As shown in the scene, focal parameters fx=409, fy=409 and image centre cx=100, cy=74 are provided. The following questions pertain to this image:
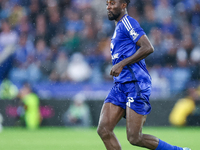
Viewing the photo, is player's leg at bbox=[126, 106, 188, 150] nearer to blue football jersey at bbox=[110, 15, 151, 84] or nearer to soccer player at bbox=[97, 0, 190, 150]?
soccer player at bbox=[97, 0, 190, 150]

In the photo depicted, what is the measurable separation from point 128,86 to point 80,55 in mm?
8534

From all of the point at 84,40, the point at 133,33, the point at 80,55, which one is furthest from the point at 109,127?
the point at 84,40

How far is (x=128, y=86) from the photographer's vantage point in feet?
16.8

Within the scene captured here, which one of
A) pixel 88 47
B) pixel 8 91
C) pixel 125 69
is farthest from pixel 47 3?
pixel 125 69

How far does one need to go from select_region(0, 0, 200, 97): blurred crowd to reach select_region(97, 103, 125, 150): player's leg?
24.7ft

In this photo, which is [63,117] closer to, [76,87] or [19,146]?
[76,87]

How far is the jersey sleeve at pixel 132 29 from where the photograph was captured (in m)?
4.95

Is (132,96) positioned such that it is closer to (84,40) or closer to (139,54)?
(139,54)

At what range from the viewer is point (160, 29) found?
14.0 meters

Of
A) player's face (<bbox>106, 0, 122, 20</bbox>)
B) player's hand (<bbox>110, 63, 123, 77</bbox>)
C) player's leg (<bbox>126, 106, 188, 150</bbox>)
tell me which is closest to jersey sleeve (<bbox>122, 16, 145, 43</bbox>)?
player's face (<bbox>106, 0, 122, 20</bbox>)

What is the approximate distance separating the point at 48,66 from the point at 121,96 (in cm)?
866

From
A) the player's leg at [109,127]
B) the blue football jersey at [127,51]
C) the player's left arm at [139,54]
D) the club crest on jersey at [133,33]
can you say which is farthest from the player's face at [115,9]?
the player's leg at [109,127]

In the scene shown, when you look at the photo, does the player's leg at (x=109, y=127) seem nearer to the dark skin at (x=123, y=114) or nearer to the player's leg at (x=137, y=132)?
the dark skin at (x=123, y=114)

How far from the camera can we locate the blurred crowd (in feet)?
42.3
